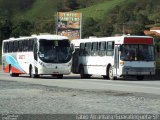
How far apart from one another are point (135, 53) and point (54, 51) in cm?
597

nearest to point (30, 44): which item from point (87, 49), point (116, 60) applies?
point (87, 49)

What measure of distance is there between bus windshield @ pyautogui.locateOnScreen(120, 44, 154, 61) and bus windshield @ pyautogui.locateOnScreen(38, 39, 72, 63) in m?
4.75

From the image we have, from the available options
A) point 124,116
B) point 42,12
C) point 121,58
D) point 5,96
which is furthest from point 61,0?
point 124,116

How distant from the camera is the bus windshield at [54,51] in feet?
125

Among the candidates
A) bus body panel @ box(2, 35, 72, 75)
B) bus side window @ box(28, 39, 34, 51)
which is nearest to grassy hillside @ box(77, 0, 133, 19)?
bus body panel @ box(2, 35, 72, 75)

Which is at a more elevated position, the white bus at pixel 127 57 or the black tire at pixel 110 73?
the white bus at pixel 127 57

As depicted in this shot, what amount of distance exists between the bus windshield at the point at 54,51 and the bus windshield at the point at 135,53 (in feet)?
15.6

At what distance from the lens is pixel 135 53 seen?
35312mm

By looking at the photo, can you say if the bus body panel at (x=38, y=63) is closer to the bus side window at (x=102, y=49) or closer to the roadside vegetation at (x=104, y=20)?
the bus side window at (x=102, y=49)

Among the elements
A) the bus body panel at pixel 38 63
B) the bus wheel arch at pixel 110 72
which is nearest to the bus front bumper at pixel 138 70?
the bus wheel arch at pixel 110 72

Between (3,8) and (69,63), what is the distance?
19.7 ft

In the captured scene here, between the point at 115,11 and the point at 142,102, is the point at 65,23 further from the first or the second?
the point at 115,11

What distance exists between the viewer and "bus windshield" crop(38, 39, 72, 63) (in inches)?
1495

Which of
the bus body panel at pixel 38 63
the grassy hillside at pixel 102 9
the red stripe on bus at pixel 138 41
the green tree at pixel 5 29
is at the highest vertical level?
the grassy hillside at pixel 102 9
